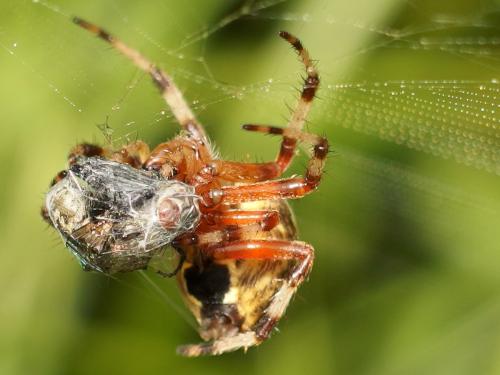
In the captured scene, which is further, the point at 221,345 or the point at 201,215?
the point at 221,345

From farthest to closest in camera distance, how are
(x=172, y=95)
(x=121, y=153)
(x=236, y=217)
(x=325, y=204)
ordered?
(x=325, y=204) < (x=172, y=95) < (x=236, y=217) < (x=121, y=153)

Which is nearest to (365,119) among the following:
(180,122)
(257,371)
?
Result: (180,122)

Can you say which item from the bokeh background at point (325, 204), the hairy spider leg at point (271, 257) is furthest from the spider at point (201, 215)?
the bokeh background at point (325, 204)

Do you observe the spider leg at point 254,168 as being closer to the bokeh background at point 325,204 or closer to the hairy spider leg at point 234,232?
the hairy spider leg at point 234,232

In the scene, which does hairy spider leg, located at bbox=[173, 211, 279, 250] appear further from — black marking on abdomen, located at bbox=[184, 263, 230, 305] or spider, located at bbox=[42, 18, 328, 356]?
black marking on abdomen, located at bbox=[184, 263, 230, 305]

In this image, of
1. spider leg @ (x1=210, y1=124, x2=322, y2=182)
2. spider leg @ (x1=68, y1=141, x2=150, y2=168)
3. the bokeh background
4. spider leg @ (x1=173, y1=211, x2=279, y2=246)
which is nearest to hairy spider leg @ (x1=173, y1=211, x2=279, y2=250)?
spider leg @ (x1=173, y1=211, x2=279, y2=246)

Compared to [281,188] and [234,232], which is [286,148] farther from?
[234,232]

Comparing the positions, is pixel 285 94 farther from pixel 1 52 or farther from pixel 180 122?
pixel 1 52

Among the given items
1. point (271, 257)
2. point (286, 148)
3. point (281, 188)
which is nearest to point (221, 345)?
point (271, 257)
